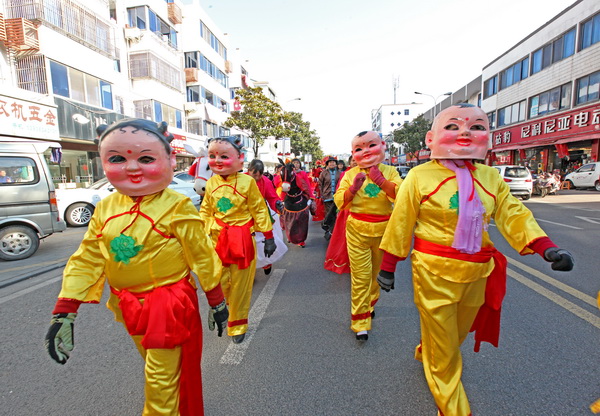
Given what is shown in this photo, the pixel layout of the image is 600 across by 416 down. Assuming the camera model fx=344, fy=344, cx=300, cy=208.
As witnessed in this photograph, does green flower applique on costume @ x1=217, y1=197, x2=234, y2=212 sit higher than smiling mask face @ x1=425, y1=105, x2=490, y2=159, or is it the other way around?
smiling mask face @ x1=425, y1=105, x2=490, y2=159

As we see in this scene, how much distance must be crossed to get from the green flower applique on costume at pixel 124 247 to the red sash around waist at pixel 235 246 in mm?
1267

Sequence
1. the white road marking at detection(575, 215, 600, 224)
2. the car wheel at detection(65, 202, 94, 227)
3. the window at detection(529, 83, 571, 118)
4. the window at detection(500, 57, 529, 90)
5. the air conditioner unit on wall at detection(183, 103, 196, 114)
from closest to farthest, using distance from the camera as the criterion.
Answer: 1. the white road marking at detection(575, 215, 600, 224)
2. the car wheel at detection(65, 202, 94, 227)
3. the window at detection(529, 83, 571, 118)
4. the air conditioner unit on wall at detection(183, 103, 196, 114)
5. the window at detection(500, 57, 529, 90)

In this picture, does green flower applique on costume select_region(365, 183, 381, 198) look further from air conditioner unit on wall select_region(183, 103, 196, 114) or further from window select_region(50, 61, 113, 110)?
air conditioner unit on wall select_region(183, 103, 196, 114)

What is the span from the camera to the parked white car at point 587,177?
54.1 feet

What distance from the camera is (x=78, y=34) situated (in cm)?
1476

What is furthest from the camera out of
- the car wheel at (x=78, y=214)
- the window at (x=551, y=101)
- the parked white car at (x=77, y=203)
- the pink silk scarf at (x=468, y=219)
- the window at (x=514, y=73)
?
the window at (x=514, y=73)

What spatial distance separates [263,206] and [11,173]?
5.54 metres

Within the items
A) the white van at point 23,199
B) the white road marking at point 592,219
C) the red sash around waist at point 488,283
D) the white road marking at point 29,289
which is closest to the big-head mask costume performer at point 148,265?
the red sash around waist at point 488,283

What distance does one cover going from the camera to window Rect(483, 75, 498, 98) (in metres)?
28.7

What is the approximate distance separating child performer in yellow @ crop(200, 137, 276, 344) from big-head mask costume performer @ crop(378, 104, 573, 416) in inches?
53.8

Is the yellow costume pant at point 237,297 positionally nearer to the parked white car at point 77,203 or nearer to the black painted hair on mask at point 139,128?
the black painted hair on mask at point 139,128

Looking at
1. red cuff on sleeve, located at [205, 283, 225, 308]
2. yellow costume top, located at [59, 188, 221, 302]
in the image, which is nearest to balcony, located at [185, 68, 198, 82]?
yellow costume top, located at [59, 188, 221, 302]

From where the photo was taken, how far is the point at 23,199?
608 cm

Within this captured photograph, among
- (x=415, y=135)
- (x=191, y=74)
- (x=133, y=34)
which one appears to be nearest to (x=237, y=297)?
(x=133, y=34)
